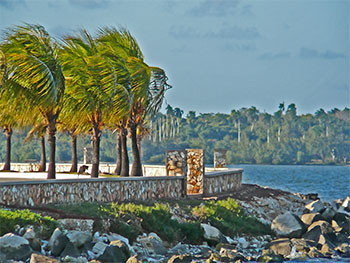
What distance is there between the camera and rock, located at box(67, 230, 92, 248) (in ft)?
59.9

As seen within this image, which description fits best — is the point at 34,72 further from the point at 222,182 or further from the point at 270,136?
the point at 270,136

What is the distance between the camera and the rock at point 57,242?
57.6ft

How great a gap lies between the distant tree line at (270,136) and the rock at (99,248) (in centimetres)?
14339

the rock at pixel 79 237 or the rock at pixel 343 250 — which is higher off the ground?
the rock at pixel 79 237

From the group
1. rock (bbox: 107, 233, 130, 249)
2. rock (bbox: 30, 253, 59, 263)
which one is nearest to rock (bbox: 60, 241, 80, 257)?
rock (bbox: 30, 253, 59, 263)

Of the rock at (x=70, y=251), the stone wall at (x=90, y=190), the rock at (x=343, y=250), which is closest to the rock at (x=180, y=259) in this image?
the rock at (x=70, y=251)

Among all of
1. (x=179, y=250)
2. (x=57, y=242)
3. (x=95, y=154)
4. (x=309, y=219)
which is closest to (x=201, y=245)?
(x=179, y=250)

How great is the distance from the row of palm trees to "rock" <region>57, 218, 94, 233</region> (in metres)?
7.07

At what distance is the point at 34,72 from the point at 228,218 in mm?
10186

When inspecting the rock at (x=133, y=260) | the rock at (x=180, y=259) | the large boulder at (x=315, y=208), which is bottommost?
the rock at (x=180, y=259)

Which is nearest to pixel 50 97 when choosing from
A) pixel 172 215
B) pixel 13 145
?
pixel 172 215

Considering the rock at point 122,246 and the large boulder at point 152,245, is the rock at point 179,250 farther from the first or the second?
the rock at point 122,246

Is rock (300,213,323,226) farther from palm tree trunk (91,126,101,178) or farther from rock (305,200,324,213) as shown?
palm tree trunk (91,126,101,178)

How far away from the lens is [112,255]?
17.7m
